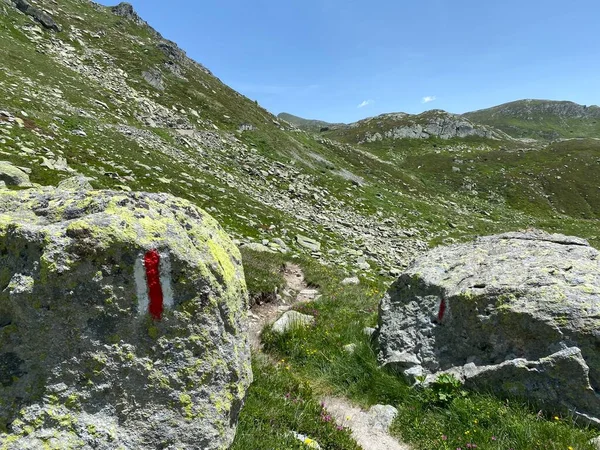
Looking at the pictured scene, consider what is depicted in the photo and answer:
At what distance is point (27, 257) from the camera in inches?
169

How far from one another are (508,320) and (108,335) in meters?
7.14

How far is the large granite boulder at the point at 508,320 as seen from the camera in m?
6.55

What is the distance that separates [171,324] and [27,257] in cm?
185

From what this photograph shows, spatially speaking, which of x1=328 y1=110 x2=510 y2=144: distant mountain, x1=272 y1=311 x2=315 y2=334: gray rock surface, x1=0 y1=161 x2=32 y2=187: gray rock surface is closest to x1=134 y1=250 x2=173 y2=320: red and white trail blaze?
x1=272 y1=311 x2=315 y2=334: gray rock surface

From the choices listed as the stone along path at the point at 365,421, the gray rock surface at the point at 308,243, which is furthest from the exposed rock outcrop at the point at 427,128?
the stone along path at the point at 365,421

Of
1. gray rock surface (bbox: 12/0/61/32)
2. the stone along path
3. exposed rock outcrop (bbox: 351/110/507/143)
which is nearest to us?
the stone along path

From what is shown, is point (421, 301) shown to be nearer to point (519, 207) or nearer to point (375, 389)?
point (375, 389)

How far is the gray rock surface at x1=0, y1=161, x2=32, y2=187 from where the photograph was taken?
14.8 m

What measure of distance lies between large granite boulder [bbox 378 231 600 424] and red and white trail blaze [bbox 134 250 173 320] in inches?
227

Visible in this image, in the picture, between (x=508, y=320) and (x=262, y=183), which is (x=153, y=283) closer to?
(x=508, y=320)

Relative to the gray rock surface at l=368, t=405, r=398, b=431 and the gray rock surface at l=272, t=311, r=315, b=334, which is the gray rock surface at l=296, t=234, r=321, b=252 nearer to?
the gray rock surface at l=272, t=311, r=315, b=334

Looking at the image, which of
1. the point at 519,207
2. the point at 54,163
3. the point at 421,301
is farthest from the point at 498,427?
the point at 519,207

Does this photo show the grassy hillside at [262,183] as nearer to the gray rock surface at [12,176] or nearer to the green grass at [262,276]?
the green grass at [262,276]

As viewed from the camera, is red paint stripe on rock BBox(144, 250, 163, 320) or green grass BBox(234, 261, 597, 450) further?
green grass BBox(234, 261, 597, 450)
